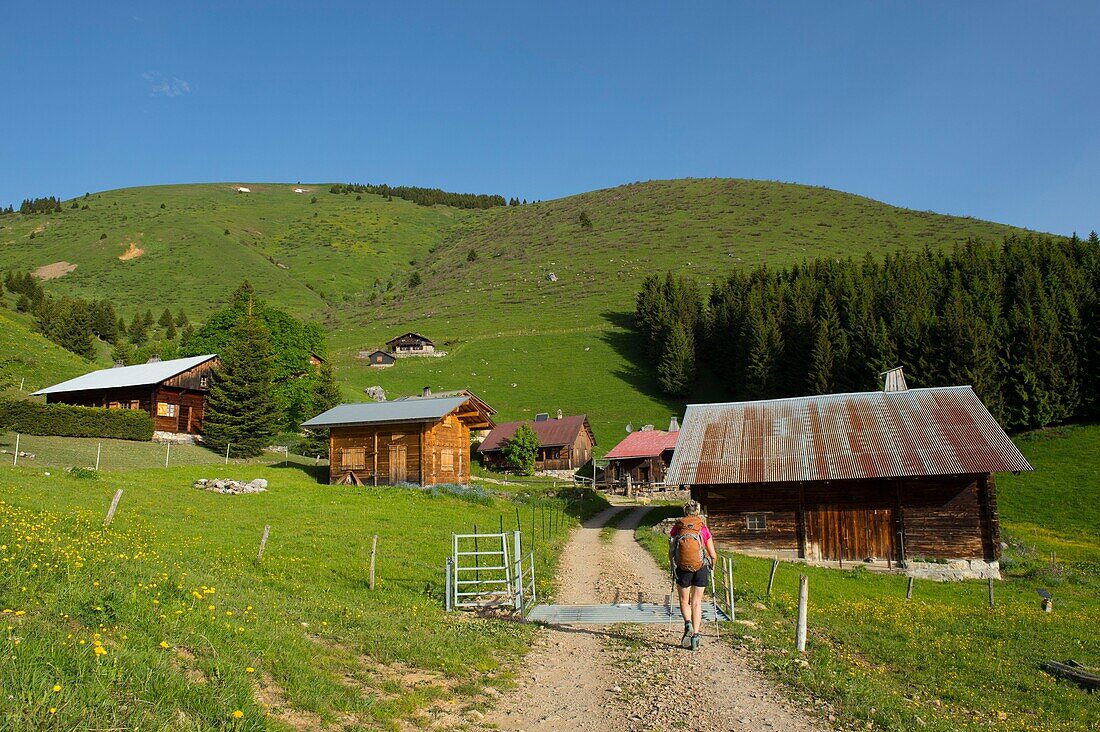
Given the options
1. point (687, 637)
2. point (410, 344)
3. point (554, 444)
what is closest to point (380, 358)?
point (410, 344)

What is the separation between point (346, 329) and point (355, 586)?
113 metres

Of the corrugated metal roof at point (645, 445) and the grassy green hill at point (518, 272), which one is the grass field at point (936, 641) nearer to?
the corrugated metal roof at point (645, 445)

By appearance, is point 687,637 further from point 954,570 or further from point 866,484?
point 954,570

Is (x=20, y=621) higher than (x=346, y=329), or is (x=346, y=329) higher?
(x=346, y=329)

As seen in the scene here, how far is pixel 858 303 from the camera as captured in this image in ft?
235

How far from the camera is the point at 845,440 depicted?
33312mm

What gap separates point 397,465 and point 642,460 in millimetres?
27337

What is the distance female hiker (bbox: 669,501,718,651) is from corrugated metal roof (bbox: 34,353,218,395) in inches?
1870

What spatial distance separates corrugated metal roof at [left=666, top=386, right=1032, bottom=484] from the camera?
30.6 metres

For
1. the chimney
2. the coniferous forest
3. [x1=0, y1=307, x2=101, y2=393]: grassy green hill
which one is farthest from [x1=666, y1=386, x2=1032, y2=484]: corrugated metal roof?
[x1=0, y1=307, x2=101, y2=393]: grassy green hill

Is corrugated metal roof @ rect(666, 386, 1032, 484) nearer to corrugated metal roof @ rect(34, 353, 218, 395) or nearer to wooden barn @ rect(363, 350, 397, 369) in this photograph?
corrugated metal roof @ rect(34, 353, 218, 395)

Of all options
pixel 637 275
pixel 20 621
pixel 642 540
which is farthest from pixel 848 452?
A: pixel 637 275

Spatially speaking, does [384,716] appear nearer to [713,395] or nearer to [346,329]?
[713,395]

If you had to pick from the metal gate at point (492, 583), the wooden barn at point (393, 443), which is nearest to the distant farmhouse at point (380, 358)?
the wooden barn at point (393, 443)
